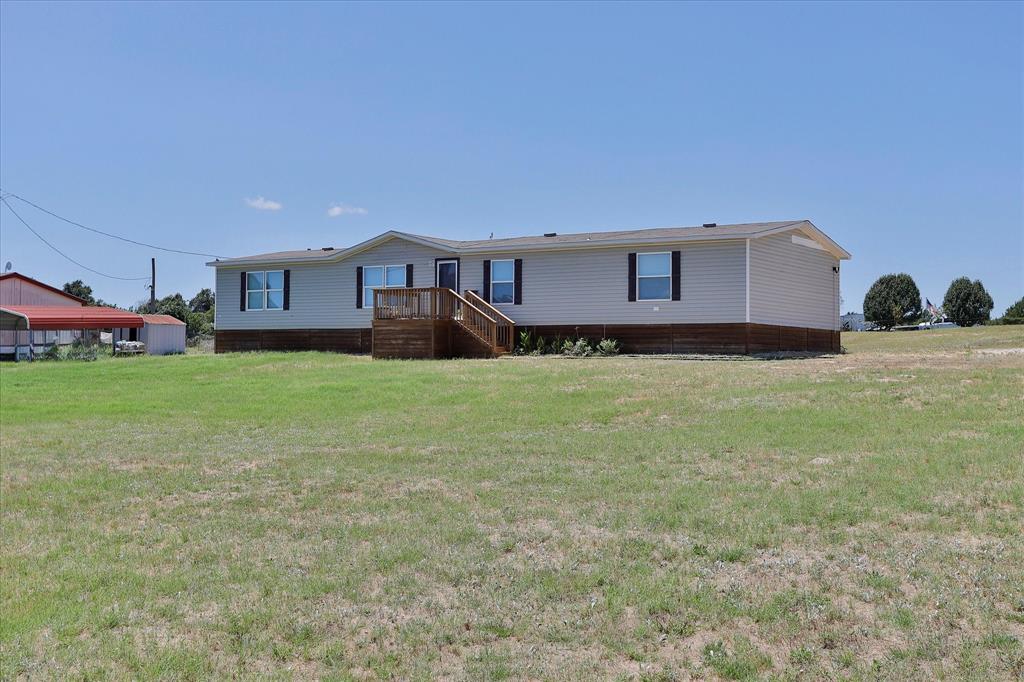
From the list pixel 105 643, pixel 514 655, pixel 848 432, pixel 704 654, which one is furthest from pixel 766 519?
pixel 105 643

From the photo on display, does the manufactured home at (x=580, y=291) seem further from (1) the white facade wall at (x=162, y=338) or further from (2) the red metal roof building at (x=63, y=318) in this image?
(1) the white facade wall at (x=162, y=338)

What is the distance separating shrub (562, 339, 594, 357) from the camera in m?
21.2

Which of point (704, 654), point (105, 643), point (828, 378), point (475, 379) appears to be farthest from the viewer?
point (475, 379)

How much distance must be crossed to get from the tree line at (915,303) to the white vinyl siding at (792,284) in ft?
131

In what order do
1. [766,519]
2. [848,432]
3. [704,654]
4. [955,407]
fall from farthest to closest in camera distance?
[955,407], [848,432], [766,519], [704,654]

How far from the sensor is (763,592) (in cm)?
483

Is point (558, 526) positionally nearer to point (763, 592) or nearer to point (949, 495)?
point (763, 592)

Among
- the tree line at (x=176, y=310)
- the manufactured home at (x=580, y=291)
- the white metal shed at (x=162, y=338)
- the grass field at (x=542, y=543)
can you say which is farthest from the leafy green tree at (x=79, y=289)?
the grass field at (x=542, y=543)

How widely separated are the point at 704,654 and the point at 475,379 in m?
11.4

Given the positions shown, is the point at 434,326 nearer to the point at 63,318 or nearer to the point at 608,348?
the point at 608,348

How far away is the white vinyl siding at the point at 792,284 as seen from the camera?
2080cm

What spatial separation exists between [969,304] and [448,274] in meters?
50.3

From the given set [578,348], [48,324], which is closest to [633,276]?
[578,348]

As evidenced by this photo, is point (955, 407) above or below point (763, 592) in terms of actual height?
above
